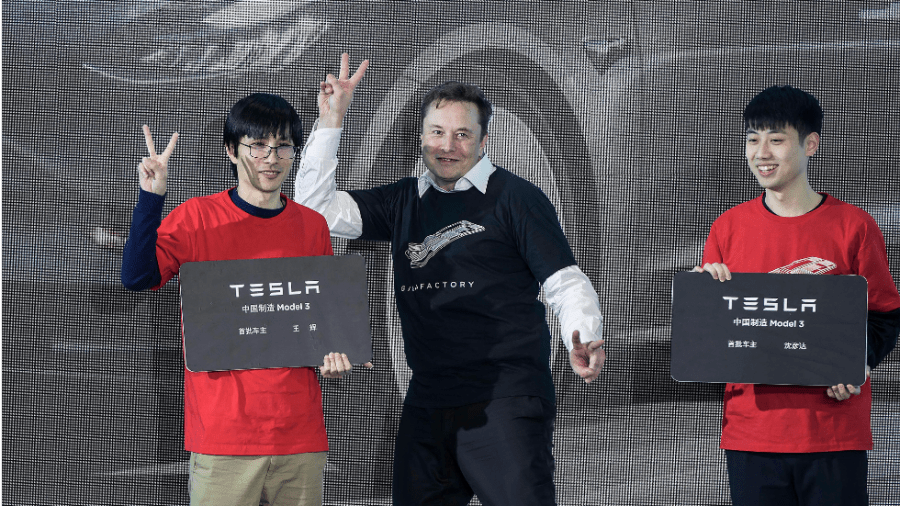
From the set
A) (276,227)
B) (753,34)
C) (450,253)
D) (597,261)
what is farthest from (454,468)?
(753,34)

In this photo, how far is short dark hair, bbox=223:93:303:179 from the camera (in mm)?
1823

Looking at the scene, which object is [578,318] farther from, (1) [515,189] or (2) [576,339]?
(1) [515,189]

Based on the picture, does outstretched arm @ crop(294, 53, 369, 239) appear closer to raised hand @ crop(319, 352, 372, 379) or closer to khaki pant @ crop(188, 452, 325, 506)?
raised hand @ crop(319, 352, 372, 379)

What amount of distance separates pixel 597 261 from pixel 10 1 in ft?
6.70

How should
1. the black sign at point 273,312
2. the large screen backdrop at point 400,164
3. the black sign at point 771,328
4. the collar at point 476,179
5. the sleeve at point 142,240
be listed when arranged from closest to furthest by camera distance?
the sleeve at point 142,240 < the black sign at point 273,312 < the black sign at point 771,328 < the collar at point 476,179 < the large screen backdrop at point 400,164

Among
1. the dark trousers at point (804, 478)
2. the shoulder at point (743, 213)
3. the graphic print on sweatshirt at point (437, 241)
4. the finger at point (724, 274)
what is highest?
the shoulder at point (743, 213)

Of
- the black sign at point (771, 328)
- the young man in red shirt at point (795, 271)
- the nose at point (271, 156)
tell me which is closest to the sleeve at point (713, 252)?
the young man in red shirt at point (795, 271)

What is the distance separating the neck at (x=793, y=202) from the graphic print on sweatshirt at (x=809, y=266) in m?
0.12

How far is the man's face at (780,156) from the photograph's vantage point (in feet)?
6.42

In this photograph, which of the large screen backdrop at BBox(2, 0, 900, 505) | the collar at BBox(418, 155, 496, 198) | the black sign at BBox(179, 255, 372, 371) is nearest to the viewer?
the black sign at BBox(179, 255, 372, 371)

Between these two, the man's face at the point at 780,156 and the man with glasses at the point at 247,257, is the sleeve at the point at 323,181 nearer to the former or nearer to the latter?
the man with glasses at the point at 247,257

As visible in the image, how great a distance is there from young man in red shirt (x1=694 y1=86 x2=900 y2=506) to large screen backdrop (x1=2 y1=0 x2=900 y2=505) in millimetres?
497

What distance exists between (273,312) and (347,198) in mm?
385

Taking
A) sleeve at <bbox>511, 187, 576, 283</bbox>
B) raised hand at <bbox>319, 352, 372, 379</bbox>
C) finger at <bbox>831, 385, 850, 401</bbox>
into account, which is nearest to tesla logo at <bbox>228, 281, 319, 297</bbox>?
raised hand at <bbox>319, 352, 372, 379</bbox>
